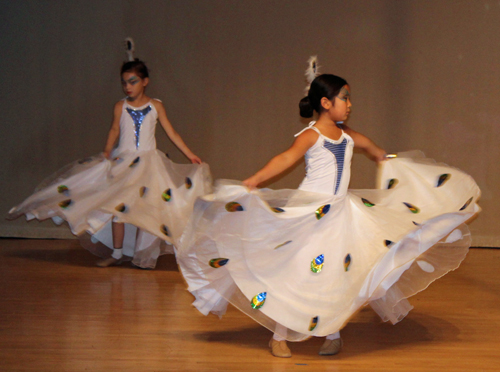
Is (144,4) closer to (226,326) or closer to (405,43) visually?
(405,43)

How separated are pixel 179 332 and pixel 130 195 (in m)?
1.51

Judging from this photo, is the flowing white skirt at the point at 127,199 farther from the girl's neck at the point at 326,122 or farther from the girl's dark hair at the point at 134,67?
the girl's neck at the point at 326,122

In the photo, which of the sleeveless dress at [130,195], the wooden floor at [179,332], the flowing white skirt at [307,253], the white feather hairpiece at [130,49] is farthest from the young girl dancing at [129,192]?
the flowing white skirt at [307,253]

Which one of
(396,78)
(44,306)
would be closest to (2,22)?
(44,306)

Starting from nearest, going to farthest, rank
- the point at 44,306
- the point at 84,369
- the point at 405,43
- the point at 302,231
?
the point at 84,369
the point at 302,231
the point at 44,306
the point at 405,43

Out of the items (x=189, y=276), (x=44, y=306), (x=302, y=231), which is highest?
(x=302, y=231)

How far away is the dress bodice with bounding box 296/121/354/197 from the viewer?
2.49 meters

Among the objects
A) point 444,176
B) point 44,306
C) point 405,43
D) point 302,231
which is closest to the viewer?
point 302,231

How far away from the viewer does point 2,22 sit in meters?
5.25

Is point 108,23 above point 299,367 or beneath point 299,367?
above

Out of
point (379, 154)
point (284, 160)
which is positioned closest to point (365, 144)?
point (379, 154)

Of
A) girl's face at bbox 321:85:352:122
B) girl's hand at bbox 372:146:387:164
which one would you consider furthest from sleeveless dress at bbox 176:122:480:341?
girl's hand at bbox 372:146:387:164

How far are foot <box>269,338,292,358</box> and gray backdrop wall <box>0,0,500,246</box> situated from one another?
306 cm

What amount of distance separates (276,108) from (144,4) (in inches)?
62.1
